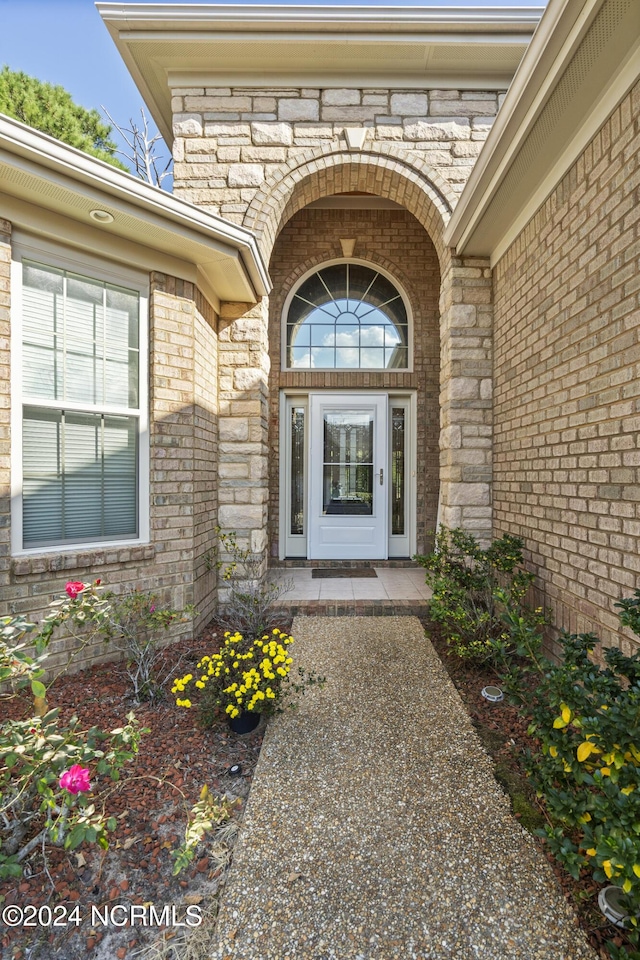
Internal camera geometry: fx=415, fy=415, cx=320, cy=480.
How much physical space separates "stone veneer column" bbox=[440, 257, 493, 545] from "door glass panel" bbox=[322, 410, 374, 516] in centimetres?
154

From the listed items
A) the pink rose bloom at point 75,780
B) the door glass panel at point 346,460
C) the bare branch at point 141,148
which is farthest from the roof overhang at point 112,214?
the bare branch at point 141,148

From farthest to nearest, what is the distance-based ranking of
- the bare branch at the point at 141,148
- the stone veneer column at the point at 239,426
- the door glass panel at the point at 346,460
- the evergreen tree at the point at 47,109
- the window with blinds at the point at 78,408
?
the bare branch at the point at 141,148 → the evergreen tree at the point at 47,109 → the door glass panel at the point at 346,460 → the stone veneer column at the point at 239,426 → the window with blinds at the point at 78,408

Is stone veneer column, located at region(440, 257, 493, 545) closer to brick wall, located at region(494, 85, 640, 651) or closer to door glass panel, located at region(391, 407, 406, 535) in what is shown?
brick wall, located at region(494, 85, 640, 651)

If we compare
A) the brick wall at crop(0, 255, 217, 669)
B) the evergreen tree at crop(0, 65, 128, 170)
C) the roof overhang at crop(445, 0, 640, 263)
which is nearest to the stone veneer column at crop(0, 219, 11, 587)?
the brick wall at crop(0, 255, 217, 669)

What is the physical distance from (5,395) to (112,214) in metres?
1.28

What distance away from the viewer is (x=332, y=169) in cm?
371

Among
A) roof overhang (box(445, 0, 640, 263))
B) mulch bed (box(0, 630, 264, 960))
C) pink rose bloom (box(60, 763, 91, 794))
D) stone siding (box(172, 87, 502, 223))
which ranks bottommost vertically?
mulch bed (box(0, 630, 264, 960))

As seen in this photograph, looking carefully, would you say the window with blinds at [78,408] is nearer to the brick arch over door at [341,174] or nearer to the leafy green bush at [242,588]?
the leafy green bush at [242,588]

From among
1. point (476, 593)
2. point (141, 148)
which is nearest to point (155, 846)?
point (476, 593)

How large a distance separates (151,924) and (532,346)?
11.4ft

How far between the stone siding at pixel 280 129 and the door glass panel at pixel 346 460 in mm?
2388

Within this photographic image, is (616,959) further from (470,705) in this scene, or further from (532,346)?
(532,346)

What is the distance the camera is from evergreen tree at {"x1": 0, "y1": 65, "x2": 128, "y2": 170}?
19.9 ft

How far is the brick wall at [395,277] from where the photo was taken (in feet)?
16.4
